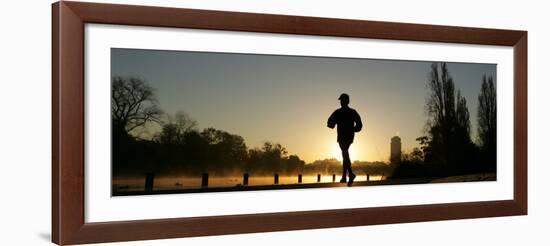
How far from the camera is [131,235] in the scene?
4.45 meters

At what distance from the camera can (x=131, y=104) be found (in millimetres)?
4457

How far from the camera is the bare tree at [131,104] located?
4422 mm

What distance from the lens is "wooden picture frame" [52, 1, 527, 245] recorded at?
4273 mm

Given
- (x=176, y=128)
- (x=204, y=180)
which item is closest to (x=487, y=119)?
(x=204, y=180)

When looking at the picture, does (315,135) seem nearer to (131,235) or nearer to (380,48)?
(380,48)

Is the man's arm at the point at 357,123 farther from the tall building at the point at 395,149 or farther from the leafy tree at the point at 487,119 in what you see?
the leafy tree at the point at 487,119

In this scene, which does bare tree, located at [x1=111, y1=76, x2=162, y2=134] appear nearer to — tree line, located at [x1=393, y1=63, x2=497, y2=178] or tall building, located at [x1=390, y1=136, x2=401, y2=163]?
tall building, located at [x1=390, y1=136, x2=401, y2=163]

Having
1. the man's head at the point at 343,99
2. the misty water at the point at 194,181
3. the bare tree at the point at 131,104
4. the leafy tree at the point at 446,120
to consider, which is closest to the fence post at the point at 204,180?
the misty water at the point at 194,181

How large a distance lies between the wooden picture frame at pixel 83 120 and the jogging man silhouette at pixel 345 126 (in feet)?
0.75

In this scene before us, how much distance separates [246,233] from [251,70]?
82cm

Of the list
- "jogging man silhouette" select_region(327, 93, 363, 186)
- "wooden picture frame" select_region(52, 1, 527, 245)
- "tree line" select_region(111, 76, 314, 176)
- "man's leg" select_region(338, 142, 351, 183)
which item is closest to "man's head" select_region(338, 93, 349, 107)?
"jogging man silhouette" select_region(327, 93, 363, 186)

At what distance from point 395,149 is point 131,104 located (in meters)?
1.48

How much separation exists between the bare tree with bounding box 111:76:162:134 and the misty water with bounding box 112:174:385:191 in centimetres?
24

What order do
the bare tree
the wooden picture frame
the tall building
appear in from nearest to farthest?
1. the wooden picture frame
2. the bare tree
3. the tall building
